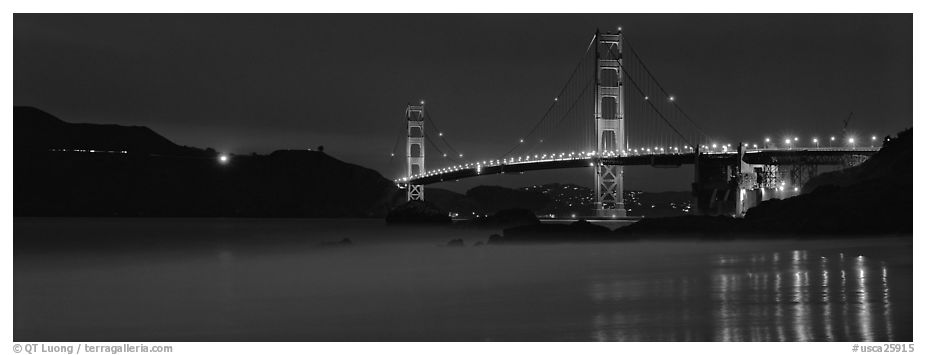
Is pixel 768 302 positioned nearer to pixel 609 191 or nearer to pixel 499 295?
pixel 499 295

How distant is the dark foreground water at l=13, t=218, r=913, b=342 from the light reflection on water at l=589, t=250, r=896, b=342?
2 cm

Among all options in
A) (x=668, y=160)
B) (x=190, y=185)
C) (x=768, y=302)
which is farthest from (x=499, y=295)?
(x=190, y=185)

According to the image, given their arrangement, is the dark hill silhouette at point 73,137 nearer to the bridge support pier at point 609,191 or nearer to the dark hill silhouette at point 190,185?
the dark hill silhouette at point 190,185

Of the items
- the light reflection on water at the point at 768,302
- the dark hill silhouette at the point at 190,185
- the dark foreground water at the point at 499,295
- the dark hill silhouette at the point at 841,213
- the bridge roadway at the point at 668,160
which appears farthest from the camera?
the dark hill silhouette at the point at 190,185

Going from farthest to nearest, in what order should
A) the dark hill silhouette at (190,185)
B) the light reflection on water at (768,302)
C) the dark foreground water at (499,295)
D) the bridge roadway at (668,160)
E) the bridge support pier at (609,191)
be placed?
1. the dark hill silhouette at (190,185)
2. the bridge support pier at (609,191)
3. the bridge roadway at (668,160)
4. the dark foreground water at (499,295)
5. the light reflection on water at (768,302)

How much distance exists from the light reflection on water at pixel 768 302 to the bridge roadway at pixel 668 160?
25.6m

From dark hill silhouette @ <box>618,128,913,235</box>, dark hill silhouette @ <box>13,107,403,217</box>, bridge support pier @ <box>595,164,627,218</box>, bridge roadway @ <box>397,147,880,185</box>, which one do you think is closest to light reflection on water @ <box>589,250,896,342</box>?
dark hill silhouette @ <box>618,128,913,235</box>

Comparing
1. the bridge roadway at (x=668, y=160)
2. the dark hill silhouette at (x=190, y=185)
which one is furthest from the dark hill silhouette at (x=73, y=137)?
the bridge roadway at (x=668, y=160)

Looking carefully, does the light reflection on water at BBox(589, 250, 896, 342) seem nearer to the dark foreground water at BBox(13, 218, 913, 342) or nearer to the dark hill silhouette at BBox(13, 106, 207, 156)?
the dark foreground water at BBox(13, 218, 913, 342)

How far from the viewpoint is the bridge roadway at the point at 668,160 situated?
135 feet

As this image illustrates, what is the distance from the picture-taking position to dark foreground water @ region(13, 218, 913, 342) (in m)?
9.58

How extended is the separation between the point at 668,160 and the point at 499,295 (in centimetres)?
3317
